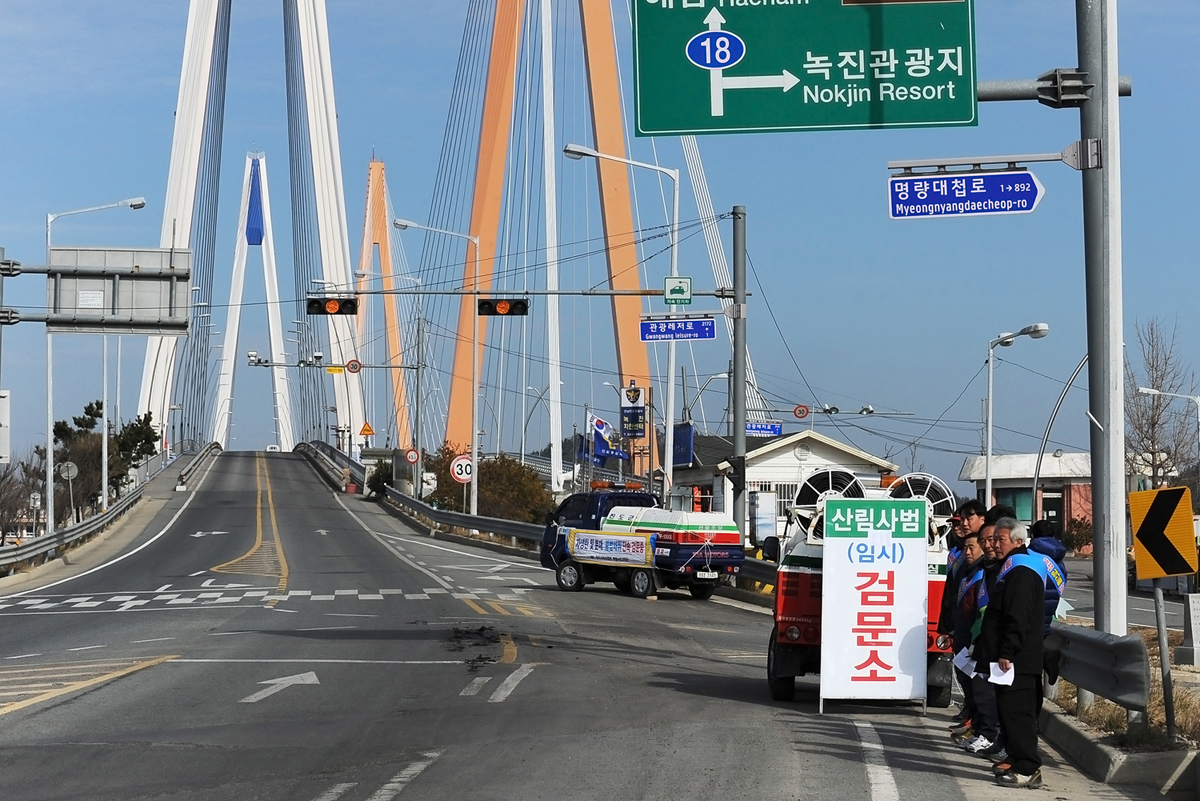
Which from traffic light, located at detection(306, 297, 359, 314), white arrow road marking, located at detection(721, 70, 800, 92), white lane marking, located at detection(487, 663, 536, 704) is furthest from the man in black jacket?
traffic light, located at detection(306, 297, 359, 314)

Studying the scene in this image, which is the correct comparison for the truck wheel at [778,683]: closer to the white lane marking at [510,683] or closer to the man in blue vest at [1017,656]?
the white lane marking at [510,683]

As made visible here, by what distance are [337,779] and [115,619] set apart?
50.6ft

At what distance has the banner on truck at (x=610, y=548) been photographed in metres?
27.4

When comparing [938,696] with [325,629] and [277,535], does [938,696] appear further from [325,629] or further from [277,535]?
[277,535]

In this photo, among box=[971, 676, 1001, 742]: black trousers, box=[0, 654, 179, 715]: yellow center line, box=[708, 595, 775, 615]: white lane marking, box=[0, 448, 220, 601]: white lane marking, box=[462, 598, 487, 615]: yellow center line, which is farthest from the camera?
box=[0, 448, 220, 601]: white lane marking

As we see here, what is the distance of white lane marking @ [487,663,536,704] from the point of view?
12.8 metres

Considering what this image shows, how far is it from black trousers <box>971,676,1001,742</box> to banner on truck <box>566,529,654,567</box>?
55.8ft

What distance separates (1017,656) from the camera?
9164 millimetres

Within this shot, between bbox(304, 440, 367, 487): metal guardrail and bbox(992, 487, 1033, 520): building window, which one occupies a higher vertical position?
bbox(304, 440, 367, 487): metal guardrail

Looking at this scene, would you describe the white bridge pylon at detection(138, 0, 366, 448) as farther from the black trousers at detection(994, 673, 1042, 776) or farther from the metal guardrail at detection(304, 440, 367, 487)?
the black trousers at detection(994, 673, 1042, 776)

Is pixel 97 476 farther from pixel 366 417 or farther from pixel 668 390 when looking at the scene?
pixel 668 390

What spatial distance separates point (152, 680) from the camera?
1414 centimetres

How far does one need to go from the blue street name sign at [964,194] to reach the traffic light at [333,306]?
19.5 meters

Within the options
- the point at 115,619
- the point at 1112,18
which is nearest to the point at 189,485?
the point at 115,619
